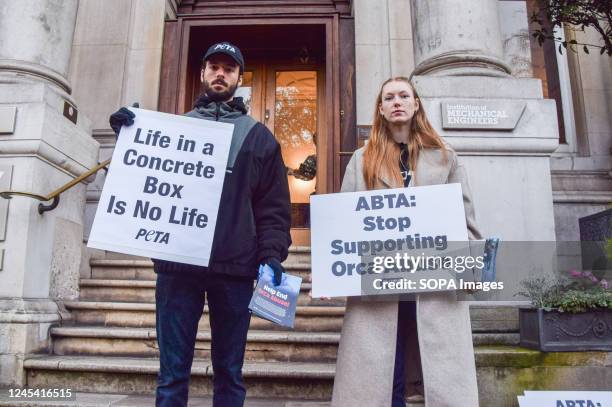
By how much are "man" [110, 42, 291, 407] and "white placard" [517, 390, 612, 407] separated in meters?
1.86

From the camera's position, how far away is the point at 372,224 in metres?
2.45

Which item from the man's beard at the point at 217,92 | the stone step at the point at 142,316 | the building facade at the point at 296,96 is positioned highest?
the building facade at the point at 296,96

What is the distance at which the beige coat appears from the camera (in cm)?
220

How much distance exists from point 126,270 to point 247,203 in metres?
3.63

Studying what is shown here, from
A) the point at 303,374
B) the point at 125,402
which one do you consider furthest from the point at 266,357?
the point at 125,402

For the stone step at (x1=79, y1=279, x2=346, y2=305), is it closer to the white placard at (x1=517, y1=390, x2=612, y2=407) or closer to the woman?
the white placard at (x1=517, y1=390, x2=612, y2=407)

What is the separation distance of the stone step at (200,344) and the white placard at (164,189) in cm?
199

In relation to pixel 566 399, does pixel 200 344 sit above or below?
above

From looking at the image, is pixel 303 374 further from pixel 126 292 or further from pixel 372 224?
pixel 126 292

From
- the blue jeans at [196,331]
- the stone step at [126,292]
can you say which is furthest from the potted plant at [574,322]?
the blue jeans at [196,331]

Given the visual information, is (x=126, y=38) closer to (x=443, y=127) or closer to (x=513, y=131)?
(x=443, y=127)

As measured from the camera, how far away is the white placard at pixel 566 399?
9.46ft

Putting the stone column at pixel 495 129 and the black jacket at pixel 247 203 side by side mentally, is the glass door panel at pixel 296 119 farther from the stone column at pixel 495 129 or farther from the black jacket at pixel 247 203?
the black jacket at pixel 247 203

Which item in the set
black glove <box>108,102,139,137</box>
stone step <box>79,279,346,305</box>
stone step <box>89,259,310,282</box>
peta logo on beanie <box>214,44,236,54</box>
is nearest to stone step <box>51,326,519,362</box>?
stone step <box>79,279,346,305</box>
